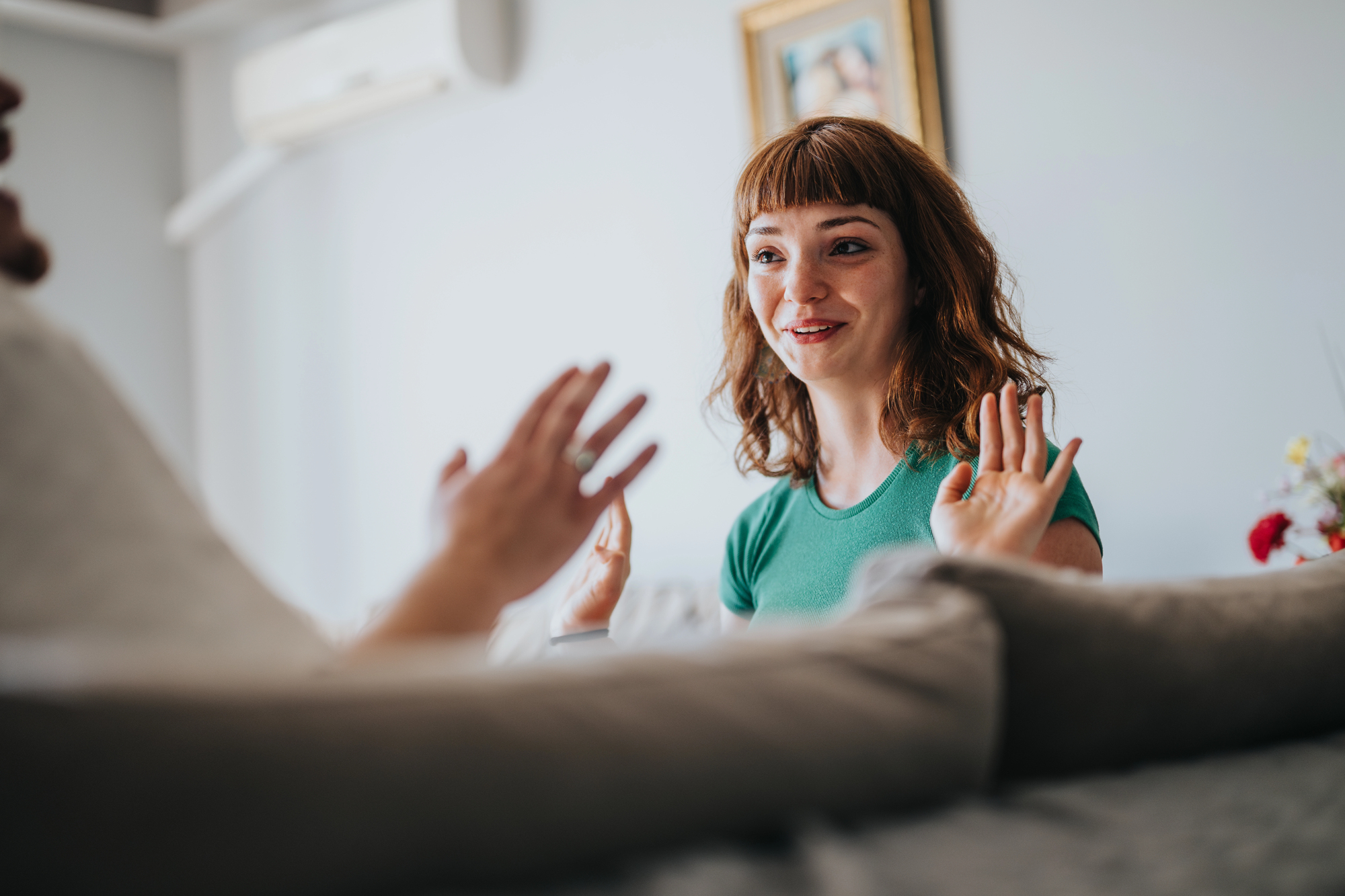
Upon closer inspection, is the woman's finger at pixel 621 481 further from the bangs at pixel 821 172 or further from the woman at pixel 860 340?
the bangs at pixel 821 172

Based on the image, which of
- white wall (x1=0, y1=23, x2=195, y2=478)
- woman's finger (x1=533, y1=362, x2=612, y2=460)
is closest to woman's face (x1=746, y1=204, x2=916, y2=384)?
woman's finger (x1=533, y1=362, x2=612, y2=460)

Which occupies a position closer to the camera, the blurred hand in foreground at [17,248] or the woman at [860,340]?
the blurred hand in foreground at [17,248]

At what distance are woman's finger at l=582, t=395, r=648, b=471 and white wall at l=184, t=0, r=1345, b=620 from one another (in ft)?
6.11

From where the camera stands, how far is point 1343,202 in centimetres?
217

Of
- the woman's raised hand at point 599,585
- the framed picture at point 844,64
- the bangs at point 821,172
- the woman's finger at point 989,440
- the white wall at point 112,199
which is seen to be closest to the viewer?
the woman's finger at point 989,440

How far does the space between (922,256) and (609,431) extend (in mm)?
949

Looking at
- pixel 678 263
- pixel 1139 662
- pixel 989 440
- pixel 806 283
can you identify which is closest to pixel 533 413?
pixel 1139 662

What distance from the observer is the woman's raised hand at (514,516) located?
28.9 inches

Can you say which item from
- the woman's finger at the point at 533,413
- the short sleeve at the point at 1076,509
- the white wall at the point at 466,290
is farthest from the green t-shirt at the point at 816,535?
the white wall at the point at 466,290

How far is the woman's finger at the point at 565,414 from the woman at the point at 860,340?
2.37ft

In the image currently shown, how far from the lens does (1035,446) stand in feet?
3.74

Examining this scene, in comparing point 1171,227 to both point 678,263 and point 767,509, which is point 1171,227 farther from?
point 678,263

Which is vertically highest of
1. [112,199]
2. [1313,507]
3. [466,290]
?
[112,199]

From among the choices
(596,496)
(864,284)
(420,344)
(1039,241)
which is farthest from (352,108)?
(596,496)
